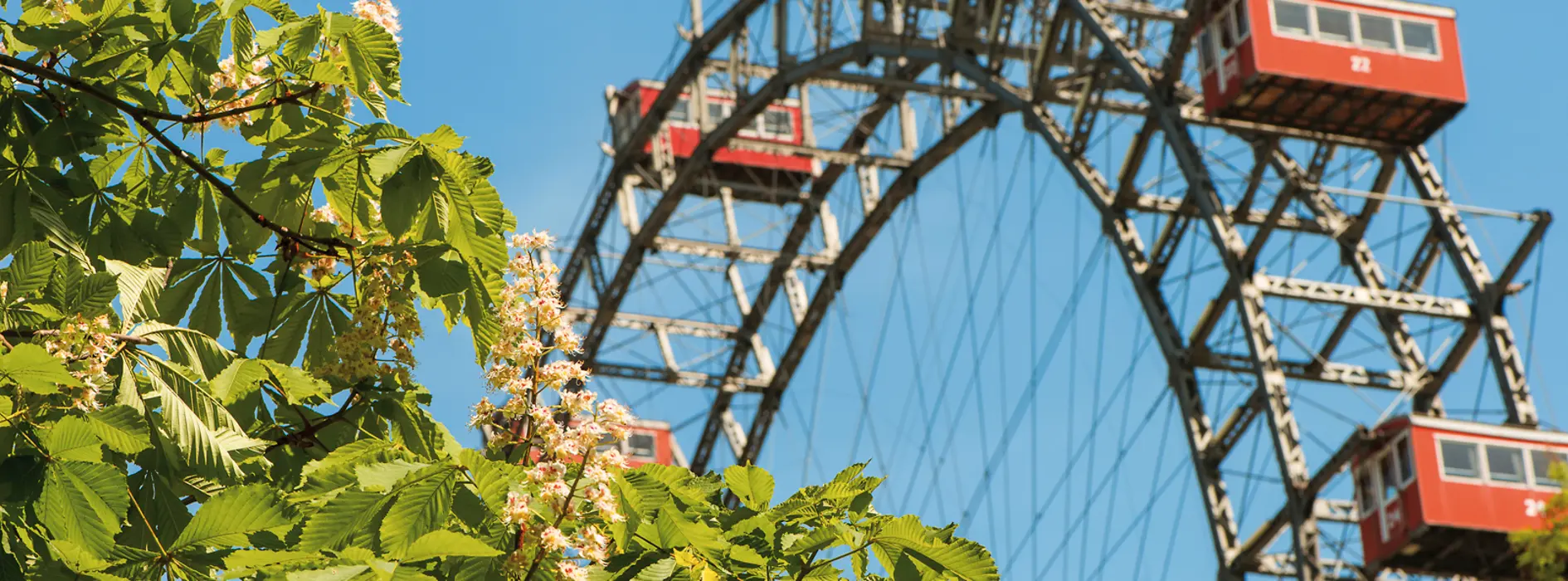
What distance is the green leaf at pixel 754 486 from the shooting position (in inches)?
203

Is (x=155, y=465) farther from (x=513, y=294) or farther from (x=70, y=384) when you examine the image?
(x=513, y=294)

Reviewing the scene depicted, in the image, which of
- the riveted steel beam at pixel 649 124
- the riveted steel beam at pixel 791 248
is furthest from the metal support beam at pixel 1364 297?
the riveted steel beam at pixel 649 124

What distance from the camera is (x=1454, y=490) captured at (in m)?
30.5

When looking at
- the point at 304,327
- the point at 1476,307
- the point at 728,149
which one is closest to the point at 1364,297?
the point at 1476,307

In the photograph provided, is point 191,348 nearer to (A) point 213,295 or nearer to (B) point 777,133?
(A) point 213,295

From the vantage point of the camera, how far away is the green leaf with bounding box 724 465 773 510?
16.9 feet

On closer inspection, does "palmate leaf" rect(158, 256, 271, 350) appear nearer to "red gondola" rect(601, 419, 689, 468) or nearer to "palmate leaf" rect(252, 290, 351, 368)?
"palmate leaf" rect(252, 290, 351, 368)

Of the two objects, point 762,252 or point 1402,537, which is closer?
point 1402,537

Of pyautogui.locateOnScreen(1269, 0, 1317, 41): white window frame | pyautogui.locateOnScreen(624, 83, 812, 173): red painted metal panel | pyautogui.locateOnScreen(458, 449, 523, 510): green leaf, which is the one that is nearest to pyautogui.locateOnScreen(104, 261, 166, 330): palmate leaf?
pyautogui.locateOnScreen(458, 449, 523, 510): green leaf

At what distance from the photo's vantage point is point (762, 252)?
49844 millimetres

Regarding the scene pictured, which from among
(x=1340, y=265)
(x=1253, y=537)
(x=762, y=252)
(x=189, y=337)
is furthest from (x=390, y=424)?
(x=762, y=252)

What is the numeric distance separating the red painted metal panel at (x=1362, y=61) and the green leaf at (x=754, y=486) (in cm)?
2800

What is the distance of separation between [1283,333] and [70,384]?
103 ft

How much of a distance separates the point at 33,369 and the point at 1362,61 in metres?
30.6
